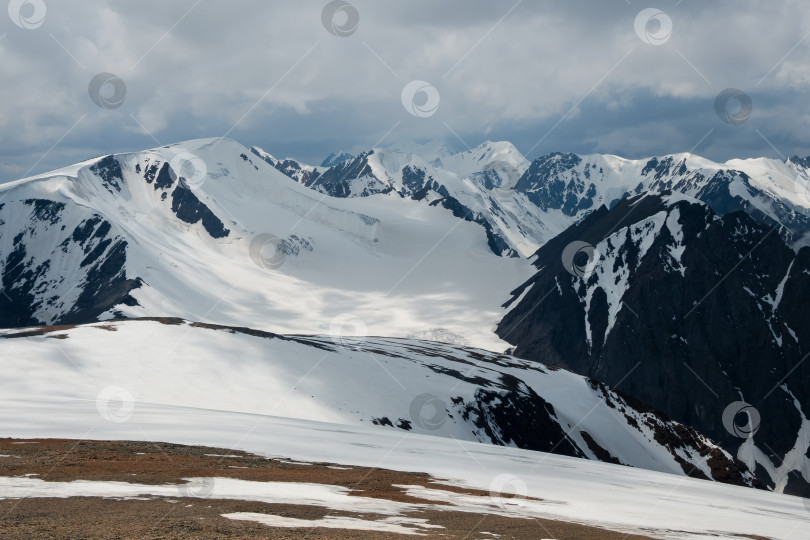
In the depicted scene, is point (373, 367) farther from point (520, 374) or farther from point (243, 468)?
point (243, 468)

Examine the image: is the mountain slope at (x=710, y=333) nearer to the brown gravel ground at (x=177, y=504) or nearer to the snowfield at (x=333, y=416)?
the snowfield at (x=333, y=416)

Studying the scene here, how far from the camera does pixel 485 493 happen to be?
26.4 meters

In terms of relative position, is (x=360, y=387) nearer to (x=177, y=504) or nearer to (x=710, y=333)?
(x=177, y=504)

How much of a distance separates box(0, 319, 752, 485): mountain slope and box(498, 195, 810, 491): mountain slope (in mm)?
69114

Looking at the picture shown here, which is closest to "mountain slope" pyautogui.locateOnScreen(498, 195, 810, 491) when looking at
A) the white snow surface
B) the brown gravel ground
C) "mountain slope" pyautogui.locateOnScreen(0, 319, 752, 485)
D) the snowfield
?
"mountain slope" pyautogui.locateOnScreen(0, 319, 752, 485)

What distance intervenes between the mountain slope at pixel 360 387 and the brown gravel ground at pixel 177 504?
2711 centimetres

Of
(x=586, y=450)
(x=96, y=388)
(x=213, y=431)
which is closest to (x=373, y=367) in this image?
(x=586, y=450)

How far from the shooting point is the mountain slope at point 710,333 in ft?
516

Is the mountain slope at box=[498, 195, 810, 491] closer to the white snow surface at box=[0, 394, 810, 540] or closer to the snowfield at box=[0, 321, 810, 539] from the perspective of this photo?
the snowfield at box=[0, 321, 810, 539]

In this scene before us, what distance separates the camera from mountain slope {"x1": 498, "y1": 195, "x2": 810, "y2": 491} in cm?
15712

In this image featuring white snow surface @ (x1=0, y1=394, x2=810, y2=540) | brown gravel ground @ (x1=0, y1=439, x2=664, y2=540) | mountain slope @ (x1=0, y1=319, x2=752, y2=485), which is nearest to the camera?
brown gravel ground @ (x1=0, y1=439, x2=664, y2=540)

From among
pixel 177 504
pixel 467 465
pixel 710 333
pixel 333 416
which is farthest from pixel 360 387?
pixel 710 333

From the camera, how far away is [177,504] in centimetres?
1852

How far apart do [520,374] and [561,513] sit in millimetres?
76125
